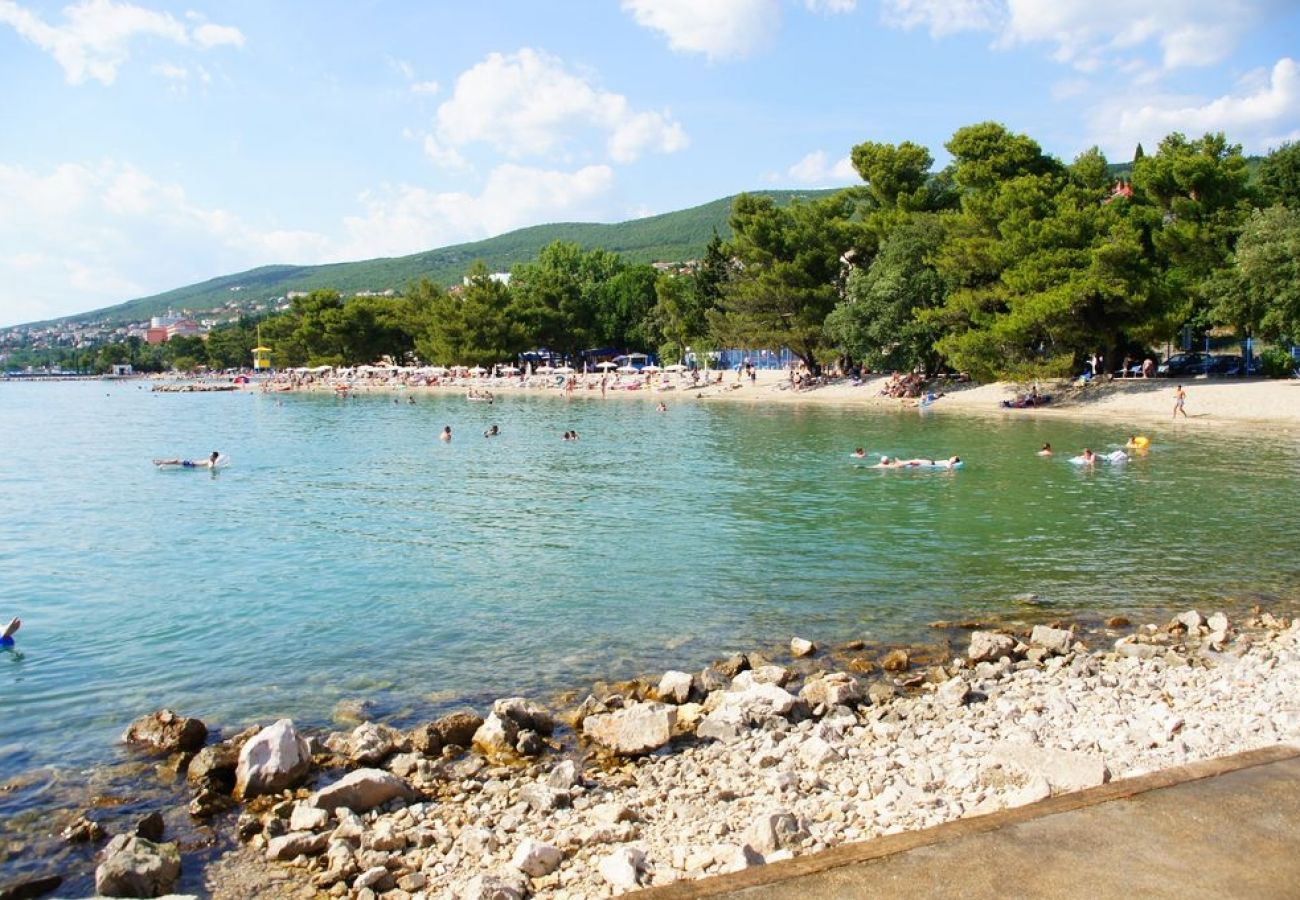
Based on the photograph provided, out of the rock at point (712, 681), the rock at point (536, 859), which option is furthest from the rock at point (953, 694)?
the rock at point (536, 859)

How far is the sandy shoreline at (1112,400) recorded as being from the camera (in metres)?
43.5

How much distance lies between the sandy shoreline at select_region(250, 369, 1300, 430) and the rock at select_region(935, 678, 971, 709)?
37883 millimetres

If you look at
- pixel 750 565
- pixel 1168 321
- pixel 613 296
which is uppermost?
pixel 613 296

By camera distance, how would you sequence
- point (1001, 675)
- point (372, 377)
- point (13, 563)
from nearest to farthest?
point (1001, 675)
point (13, 563)
point (372, 377)

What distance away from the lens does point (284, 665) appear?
12.2 meters

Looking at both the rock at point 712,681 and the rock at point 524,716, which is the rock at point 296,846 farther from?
the rock at point 712,681

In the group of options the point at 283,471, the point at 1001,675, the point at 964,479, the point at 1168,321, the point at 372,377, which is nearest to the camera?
the point at 1001,675

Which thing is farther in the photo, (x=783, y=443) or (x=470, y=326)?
(x=470, y=326)


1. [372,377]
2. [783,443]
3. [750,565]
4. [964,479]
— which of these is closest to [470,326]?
[372,377]

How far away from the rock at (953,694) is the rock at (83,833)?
7.86m

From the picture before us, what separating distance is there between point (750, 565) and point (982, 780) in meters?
9.92

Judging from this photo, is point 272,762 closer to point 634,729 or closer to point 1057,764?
point 634,729

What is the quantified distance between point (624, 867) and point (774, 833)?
1.13 m

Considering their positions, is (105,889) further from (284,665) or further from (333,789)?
(284,665)
